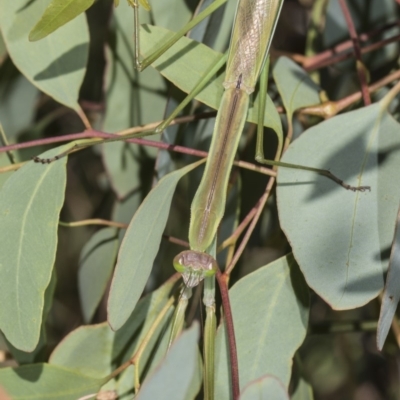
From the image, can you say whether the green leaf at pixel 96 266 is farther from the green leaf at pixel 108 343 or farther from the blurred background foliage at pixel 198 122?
the green leaf at pixel 108 343

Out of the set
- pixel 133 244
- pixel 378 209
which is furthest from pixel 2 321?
pixel 378 209

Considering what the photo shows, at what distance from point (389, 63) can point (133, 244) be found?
3.19ft

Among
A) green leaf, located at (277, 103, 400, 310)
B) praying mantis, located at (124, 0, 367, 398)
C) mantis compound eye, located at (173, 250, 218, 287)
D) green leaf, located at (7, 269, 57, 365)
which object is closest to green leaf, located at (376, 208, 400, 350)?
green leaf, located at (277, 103, 400, 310)

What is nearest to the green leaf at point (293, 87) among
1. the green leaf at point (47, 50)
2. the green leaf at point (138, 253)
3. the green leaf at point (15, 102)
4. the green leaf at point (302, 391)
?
the green leaf at point (138, 253)

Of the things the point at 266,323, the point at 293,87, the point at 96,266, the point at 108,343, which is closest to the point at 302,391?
the point at 266,323

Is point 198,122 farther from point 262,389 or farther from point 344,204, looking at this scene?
point 262,389

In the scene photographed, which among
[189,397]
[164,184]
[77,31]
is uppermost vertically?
[77,31]

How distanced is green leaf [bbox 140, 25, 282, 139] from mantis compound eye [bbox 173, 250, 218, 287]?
1.07 ft

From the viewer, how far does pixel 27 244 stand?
1210 mm

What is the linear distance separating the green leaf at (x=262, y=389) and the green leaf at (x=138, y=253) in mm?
316

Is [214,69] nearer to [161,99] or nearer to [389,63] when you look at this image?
[161,99]

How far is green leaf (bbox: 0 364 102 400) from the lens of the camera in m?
1.20

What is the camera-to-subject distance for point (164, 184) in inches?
48.7

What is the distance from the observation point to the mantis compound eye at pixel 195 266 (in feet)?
3.77
